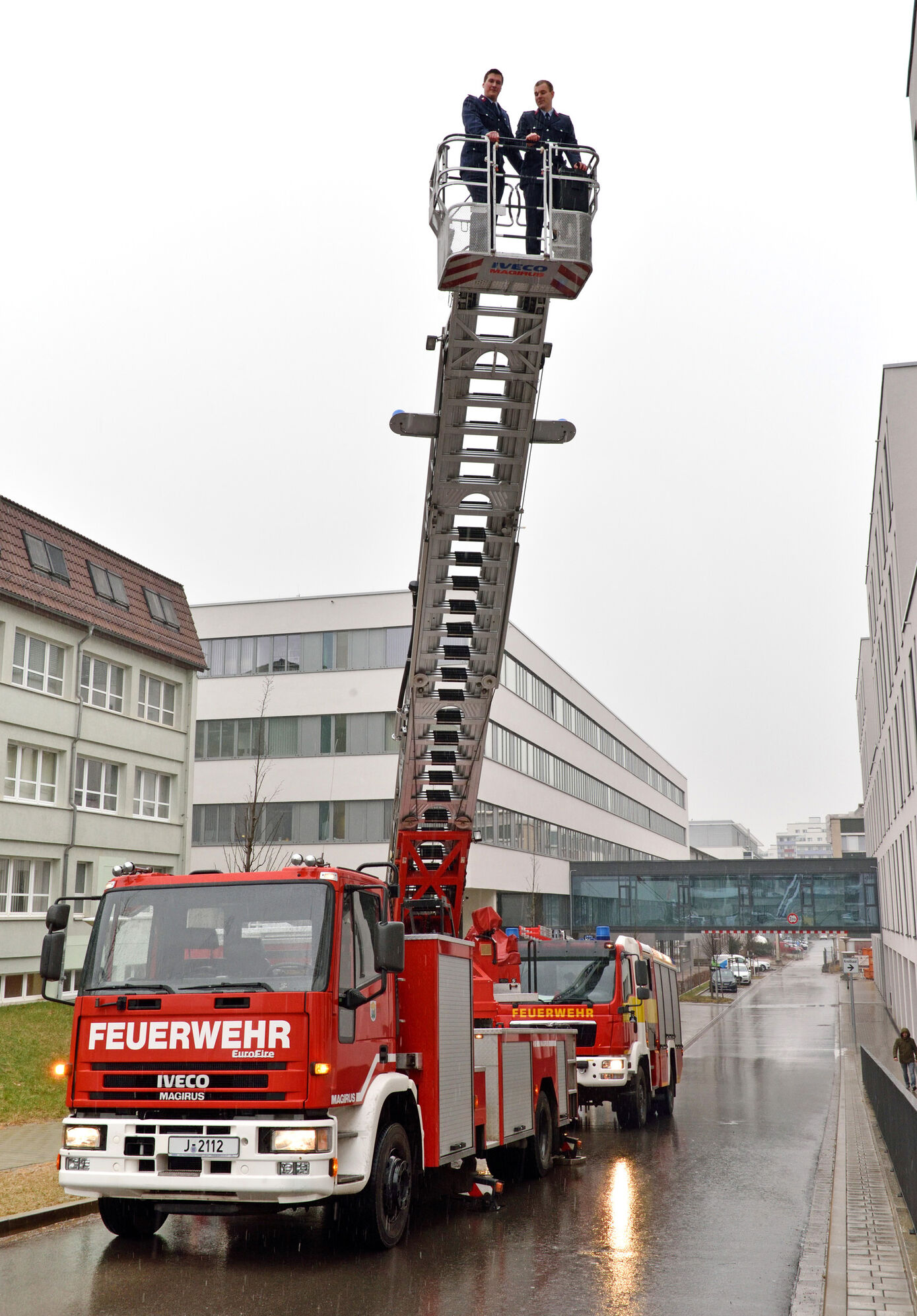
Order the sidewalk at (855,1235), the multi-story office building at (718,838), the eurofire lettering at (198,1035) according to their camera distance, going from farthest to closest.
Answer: the multi-story office building at (718,838) < the eurofire lettering at (198,1035) < the sidewalk at (855,1235)

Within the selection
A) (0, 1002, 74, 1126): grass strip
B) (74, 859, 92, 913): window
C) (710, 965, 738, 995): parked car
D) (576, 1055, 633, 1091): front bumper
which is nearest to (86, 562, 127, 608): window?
(74, 859, 92, 913): window

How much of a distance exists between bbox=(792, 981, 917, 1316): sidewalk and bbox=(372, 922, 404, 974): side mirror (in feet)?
10.8

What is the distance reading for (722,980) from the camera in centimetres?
5962

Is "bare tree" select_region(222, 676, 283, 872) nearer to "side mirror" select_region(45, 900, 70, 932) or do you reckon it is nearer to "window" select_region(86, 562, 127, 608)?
"window" select_region(86, 562, 127, 608)

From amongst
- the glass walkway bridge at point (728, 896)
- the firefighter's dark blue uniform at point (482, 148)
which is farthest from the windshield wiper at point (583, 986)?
the glass walkway bridge at point (728, 896)

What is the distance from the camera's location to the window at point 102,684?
98.2 feet

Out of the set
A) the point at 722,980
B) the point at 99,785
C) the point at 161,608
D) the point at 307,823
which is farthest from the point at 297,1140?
the point at 722,980

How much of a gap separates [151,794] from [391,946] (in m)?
25.8

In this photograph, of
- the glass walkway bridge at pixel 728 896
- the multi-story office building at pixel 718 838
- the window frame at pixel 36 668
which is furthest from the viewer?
the multi-story office building at pixel 718 838

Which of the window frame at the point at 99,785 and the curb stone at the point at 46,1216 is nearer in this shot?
the curb stone at the point at 46,1216

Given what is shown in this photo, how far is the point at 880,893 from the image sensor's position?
49.8m

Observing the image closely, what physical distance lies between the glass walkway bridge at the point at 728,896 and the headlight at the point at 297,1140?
50421 millimetres

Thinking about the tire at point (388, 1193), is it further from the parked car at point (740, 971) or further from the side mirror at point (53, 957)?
the parked car at point (740, 971)

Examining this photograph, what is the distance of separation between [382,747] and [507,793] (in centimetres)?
629
